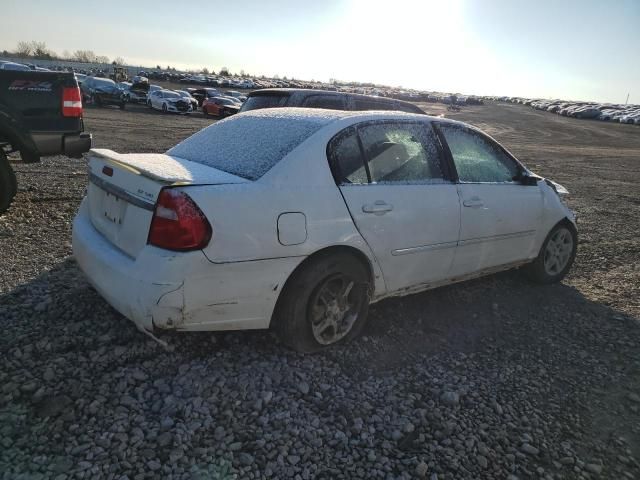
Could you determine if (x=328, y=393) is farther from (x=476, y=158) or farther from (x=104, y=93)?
(x=104, y=93)

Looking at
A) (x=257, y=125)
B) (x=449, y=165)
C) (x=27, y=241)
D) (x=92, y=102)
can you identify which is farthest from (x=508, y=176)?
(x=92, y=102)

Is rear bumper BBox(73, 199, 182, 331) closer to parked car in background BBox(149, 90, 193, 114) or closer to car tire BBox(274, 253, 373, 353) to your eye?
car tire BBox(274, 253, 373, 353)

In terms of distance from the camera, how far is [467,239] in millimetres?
3727

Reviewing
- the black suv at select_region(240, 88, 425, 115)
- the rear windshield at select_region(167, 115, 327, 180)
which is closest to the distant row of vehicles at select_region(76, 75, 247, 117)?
the black suv at select_region(240, 88, 425, 115)

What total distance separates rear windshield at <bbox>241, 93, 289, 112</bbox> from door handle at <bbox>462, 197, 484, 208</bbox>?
3.97m

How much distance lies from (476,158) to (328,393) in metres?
2.32

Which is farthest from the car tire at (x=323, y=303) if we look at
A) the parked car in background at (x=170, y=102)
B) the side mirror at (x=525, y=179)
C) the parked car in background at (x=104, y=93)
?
the parked car in background at (x=104, y=93)

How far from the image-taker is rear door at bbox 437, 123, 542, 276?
3734mm

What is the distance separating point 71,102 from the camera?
5.49 metres

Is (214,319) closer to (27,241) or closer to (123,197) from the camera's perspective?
(123,197)

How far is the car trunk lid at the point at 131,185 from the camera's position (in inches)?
102

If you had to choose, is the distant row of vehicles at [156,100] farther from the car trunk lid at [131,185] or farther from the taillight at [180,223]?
the taillight at [180,223]

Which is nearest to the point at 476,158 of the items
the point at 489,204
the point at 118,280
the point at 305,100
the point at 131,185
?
the point at 489,204

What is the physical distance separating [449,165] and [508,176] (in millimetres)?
838
